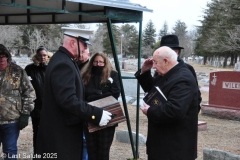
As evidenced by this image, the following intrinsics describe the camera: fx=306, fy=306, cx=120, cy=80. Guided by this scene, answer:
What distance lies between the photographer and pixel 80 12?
3854 millimetres

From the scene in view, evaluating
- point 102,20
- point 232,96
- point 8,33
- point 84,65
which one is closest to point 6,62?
point 84,65

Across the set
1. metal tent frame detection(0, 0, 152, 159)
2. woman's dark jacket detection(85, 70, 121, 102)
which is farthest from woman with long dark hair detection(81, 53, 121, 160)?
metal tent frame detection(0, 0, 152, 159)

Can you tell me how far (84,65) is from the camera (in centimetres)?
459

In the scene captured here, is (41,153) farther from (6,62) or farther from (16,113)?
(6,62)

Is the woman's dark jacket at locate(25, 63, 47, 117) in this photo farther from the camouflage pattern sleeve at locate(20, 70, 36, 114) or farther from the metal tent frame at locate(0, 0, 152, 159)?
the metal tent frame at locate(0, 0, 152, 159)

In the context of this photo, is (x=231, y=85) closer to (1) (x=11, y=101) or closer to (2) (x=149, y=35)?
(1) (x=11, y=101)

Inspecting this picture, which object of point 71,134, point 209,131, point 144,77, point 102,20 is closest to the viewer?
point 71,134

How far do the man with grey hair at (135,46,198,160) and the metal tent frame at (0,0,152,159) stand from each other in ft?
4.09

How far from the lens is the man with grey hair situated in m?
2.86

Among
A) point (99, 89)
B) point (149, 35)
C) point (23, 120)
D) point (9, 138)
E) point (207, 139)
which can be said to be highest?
point (149, 35)

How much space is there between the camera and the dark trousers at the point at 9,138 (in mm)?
3795

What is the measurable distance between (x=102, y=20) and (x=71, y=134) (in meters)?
2.69

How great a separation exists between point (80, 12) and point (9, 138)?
1.82 metres

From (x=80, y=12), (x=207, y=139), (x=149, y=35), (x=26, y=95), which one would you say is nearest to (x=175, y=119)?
(x=80, y=12)
